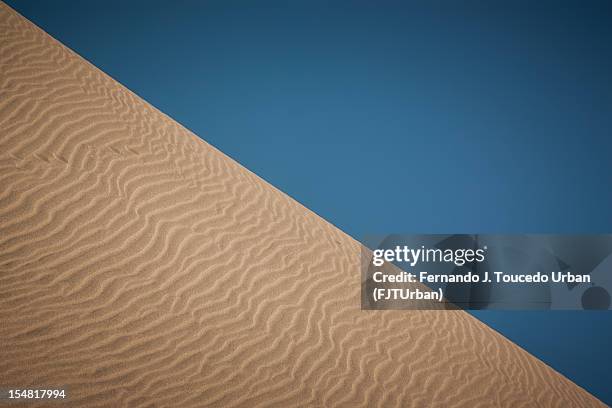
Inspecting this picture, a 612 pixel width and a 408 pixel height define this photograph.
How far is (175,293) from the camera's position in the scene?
6.79 m

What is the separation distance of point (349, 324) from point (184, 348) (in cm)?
274

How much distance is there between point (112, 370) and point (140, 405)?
516 millimetres

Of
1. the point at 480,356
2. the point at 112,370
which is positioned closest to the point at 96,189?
the point at 112,370

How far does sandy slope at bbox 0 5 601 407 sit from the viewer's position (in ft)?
18.0

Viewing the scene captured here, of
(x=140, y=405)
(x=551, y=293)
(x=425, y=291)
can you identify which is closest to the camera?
(x=140, y=405)

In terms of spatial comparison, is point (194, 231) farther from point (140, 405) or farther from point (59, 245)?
point (140, 405)

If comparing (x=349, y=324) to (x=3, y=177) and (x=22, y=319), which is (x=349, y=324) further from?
(x=3, y=177)

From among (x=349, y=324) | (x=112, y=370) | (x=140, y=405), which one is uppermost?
(x=349, y=324)

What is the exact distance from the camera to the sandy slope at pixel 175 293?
216 inches

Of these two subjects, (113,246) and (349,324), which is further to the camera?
(349,324)

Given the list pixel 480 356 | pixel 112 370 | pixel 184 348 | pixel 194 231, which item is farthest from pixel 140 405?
pixel 480 356

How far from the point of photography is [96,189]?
7.96 m

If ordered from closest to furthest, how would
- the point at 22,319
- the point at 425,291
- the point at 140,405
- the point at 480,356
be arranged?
1. the point at 140,405
2. the point at 22,319
3. the point at 480,356
4. the point at 425,291

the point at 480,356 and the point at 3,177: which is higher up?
the point at 3,177
